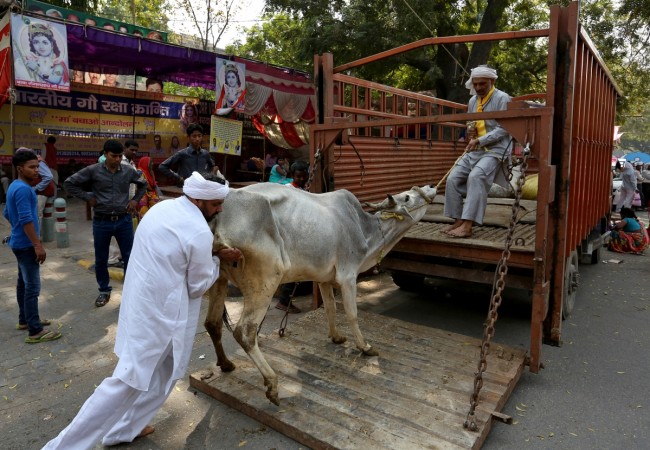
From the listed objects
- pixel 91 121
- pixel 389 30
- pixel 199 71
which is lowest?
pixel 91 121

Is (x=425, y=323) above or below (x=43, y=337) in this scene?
below

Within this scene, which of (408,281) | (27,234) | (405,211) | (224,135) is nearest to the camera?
(405,211)

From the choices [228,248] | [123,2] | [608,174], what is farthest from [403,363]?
[123,2]

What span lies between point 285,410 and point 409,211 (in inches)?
77.7

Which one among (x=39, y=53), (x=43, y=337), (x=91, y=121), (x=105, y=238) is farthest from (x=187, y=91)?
(x=43, y=337)

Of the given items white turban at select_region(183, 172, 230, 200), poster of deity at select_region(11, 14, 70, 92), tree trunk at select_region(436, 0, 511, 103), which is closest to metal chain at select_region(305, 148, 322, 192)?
white turban at select_region(183, 172, 230, 200)

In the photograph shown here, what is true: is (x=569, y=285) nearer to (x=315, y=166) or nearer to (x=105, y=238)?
(x=315, y=166)

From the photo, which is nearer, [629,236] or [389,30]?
[629,236]

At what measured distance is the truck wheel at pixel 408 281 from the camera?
6297 millimetres

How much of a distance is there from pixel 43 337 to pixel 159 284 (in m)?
2.56

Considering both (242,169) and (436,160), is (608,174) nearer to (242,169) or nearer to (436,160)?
(436,160)

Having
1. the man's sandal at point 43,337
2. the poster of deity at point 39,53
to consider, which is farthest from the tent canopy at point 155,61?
the man's sandal at point 43,337

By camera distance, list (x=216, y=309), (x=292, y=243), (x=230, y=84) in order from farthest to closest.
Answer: (x=230, y=84) → (x=216, y=309) → (x=292, y=243)

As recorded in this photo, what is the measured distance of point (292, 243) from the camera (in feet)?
11.0
